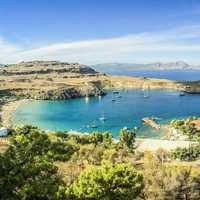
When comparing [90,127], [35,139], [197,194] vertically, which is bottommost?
[90,127]

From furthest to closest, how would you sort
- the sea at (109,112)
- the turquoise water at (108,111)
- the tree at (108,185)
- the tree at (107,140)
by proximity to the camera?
the turquoise water at (108,111)
the sea at (109,112)
the tree at (107,140)
the tree at (108,185)

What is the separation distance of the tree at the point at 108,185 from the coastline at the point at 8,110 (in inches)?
3274

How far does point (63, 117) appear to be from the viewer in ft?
433

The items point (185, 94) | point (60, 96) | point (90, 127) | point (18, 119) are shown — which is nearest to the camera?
point (90, 127)

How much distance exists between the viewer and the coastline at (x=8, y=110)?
116 m

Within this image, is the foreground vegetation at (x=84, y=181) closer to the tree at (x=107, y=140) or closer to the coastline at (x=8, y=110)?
the tree at (x=107, y=140)

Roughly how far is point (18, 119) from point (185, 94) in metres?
94.9

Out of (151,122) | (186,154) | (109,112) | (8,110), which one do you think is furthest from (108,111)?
(186,154)

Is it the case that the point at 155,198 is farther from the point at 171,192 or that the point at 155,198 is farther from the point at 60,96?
the point at 60,96

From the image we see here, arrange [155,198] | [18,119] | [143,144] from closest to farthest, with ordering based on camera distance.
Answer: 1. [155,198]
2. [143,144]
3. [18,119]

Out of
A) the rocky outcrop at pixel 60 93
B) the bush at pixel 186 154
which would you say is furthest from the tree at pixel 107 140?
the rocky outcrop at pixel 60 93

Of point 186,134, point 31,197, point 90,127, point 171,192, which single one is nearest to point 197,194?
point 171,192

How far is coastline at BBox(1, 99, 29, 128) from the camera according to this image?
116125mm

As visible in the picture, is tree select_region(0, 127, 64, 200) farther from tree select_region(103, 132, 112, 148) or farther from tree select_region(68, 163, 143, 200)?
tree select_region(103, 132, 112, 148)
